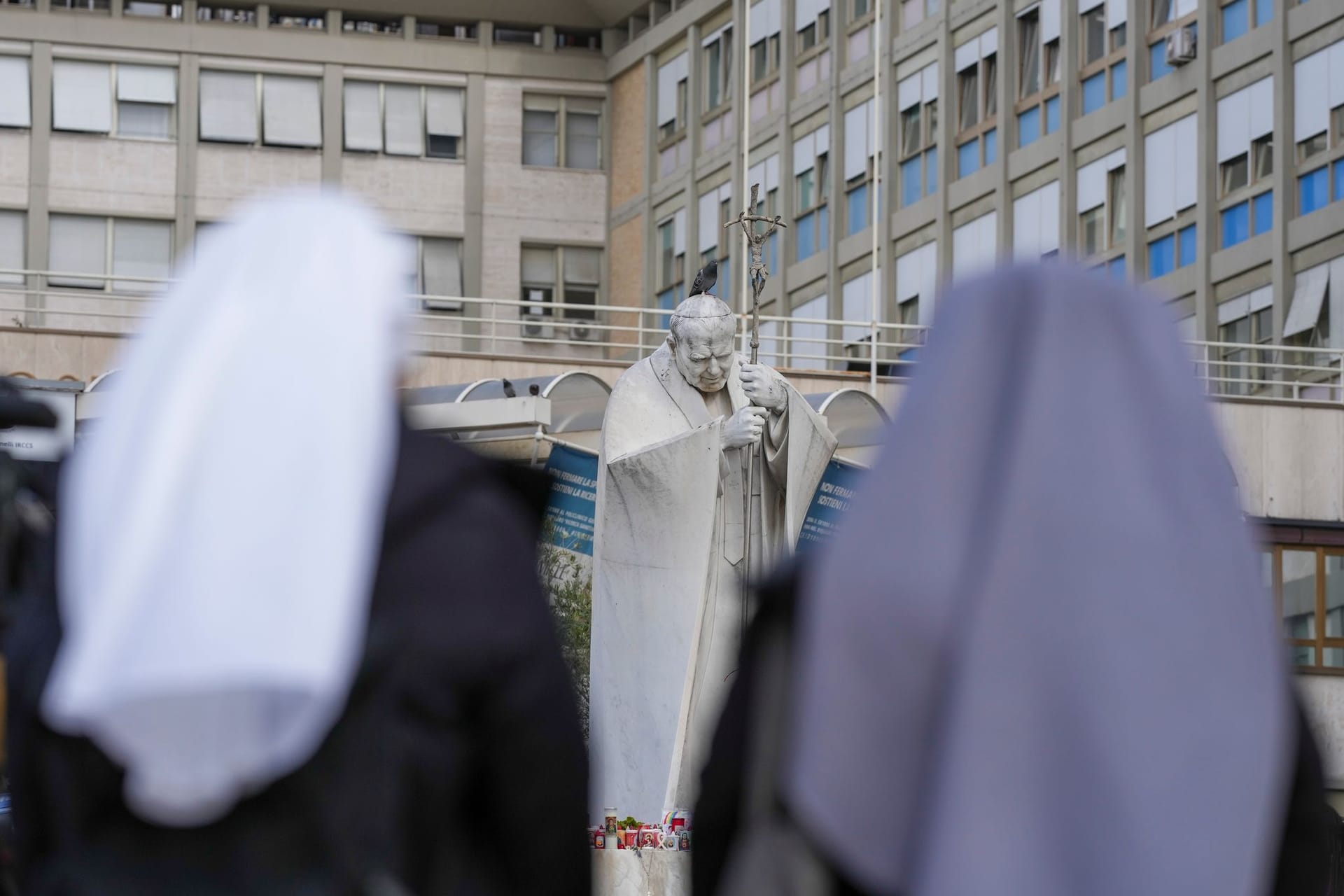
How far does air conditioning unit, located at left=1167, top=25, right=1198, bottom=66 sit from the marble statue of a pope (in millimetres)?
26958

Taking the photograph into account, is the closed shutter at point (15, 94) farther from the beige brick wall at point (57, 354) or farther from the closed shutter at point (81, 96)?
the beige brick wall at point (57, 354)

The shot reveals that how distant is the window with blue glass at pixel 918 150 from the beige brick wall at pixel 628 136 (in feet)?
27.2

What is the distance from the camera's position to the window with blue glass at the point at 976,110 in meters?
42.8

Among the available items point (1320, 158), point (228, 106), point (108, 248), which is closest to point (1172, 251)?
point (1320, 158)

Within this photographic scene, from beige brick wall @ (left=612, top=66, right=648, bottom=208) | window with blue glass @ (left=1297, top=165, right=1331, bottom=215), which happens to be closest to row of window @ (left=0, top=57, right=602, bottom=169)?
beige brick wall @ (left=612, top=66, right=648, bottom=208)

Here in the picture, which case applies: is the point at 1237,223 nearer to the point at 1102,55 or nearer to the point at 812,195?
the point at 1102,55

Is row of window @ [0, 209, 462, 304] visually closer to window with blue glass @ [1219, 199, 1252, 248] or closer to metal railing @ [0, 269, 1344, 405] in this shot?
metal railing @ [0, 269, 1344, 405]

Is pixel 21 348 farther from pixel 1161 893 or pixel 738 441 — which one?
pixel 1161 893

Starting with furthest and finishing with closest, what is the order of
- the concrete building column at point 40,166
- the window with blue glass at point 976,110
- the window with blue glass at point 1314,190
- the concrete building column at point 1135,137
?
the concrete building column at point 40,166
the window with blue glass at point 976,110
the concrete building column at point 1135,137
the window with blue glass at point 1314,190

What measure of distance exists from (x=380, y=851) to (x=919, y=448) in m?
0.68

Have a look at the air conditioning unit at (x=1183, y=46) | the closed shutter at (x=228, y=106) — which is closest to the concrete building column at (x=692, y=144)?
the closed shutter at (x=228, y=106)

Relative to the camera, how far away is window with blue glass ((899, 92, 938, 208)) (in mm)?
44125

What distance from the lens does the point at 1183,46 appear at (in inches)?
1487

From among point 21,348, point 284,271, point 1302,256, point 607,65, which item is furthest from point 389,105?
point 284,271
